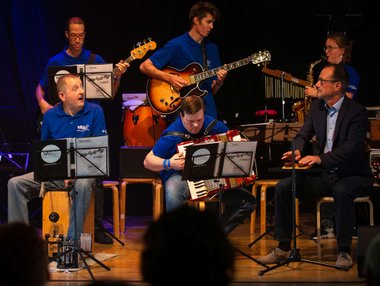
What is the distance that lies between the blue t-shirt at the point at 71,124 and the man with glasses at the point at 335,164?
1766 millimetres

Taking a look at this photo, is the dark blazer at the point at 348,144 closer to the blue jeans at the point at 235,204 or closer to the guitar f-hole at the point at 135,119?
the blue jeans at the point at 235,204

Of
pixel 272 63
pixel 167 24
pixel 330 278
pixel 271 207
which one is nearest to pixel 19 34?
pixel 167 24

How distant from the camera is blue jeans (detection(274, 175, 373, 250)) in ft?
22.1

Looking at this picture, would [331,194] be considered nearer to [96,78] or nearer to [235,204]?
[235,204]

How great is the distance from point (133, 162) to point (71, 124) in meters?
1.23

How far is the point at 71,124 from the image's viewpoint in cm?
738

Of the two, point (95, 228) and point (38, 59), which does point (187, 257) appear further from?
point (38, 59)

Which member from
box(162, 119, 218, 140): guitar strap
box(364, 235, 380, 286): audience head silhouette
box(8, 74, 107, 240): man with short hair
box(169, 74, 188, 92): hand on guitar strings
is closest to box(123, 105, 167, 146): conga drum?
box(169, 74, 188, 92): hand on guitar strings

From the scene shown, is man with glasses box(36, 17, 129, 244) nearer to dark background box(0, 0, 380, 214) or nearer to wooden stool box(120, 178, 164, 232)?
wooden stool box(120, 178, 164, 232)

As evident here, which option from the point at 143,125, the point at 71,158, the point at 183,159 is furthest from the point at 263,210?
the point at 71,158

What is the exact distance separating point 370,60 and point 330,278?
4185 millimetres

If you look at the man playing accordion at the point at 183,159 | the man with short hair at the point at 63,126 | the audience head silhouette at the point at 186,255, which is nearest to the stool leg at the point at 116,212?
the man with short hair at the point at 63,126

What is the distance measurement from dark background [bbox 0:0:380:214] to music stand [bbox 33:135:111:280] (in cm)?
275

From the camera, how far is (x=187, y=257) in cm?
228
